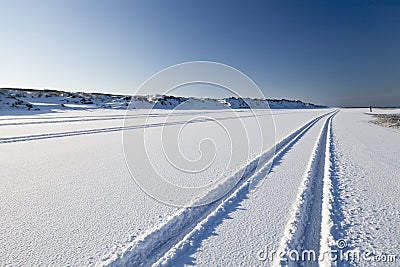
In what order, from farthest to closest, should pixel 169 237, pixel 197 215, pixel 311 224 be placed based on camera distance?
pixel 197 215, pixel 311 224, pixel 169 237

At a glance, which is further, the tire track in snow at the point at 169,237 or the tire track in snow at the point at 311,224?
the tire track in snow at the point at 311,224

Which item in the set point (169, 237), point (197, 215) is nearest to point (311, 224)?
point (197, 215)

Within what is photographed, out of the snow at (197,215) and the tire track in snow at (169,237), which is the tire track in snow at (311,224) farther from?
the tire track in snow at (169,237)

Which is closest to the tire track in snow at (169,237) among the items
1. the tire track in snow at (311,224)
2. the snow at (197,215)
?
the snow at (197,215)

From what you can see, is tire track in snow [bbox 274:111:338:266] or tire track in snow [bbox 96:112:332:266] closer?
tire track in snow [bbox 96:112:332:266]

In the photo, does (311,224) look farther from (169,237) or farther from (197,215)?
(169,237)

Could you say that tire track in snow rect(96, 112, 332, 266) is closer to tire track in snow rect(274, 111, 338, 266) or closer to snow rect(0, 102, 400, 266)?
snow rect(0, 102, 400, 266)

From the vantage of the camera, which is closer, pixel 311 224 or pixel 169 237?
pixel 169 237

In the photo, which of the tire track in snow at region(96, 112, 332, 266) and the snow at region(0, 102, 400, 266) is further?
the snow at region(0, 102, 400, 266)

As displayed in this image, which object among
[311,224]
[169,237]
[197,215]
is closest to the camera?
[169,237]

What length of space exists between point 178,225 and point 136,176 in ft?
6.04

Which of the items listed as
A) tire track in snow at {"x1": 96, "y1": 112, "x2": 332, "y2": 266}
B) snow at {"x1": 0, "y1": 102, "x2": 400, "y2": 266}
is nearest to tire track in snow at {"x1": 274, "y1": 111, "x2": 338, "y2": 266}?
snow at {"x1": 0, "y1": 102, "x2": 400, "y2": 266}

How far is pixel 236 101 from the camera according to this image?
2810 inches

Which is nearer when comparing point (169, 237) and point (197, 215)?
point (169, 237)
